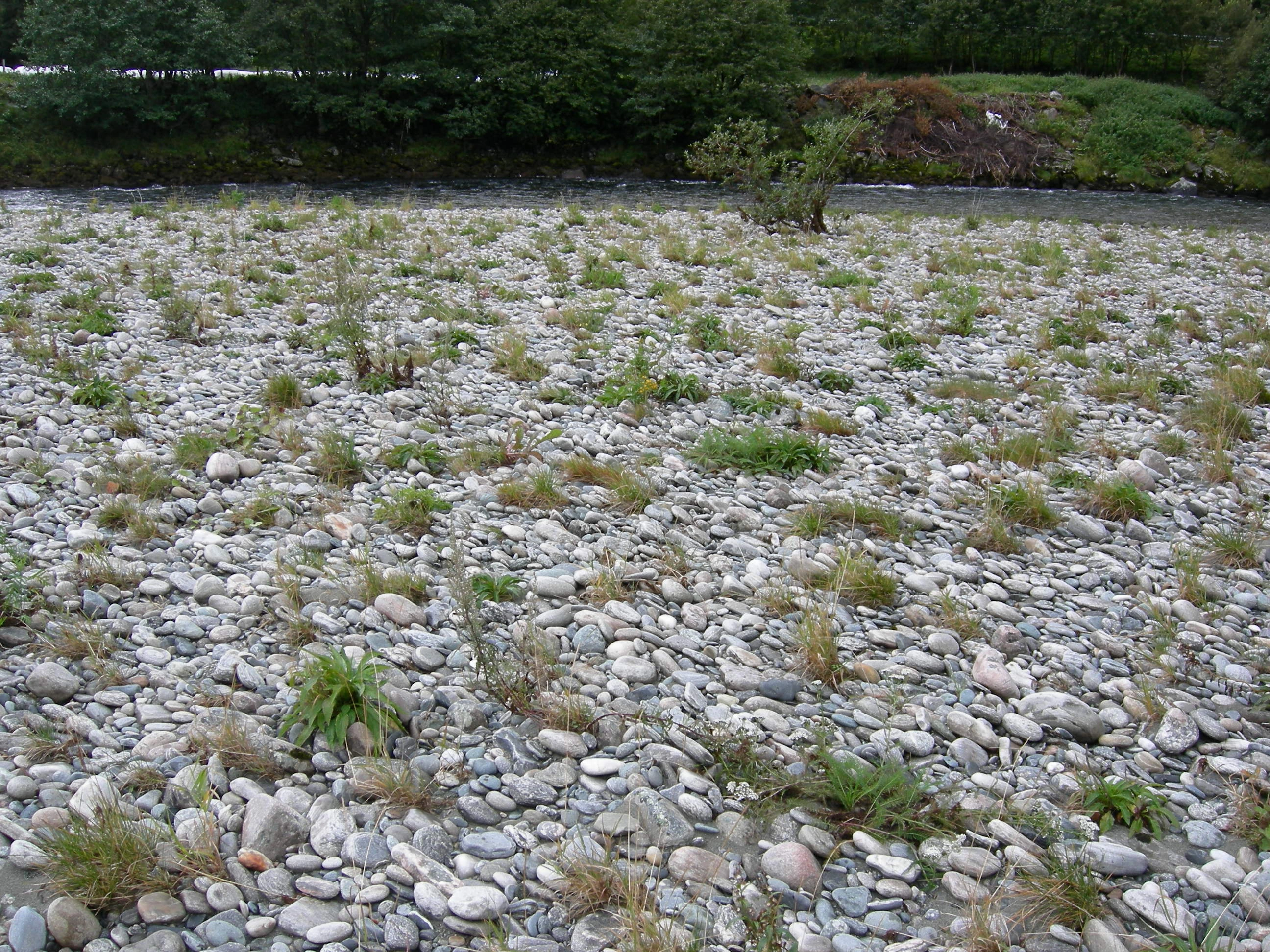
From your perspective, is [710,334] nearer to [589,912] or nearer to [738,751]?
[738,751]

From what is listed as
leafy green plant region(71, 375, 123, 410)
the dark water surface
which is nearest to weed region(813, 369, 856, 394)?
leafy green plant region(71, 375, 123, 410)

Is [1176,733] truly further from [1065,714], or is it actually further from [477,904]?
[477,904]

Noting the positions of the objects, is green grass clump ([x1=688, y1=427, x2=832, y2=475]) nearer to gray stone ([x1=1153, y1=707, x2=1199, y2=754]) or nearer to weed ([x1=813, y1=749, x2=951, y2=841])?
gray stone ([x1=1153, y1=707, x2=1199, y2=754])

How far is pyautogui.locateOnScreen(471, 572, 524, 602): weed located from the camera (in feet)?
15.6

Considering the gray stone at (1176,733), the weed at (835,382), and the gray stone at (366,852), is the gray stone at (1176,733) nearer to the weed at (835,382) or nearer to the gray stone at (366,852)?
the gray stone at (366,852)

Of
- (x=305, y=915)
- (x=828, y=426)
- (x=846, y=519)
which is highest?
(x=828, y=426)

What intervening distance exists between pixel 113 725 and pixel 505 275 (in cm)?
1009

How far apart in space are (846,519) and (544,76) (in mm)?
40639

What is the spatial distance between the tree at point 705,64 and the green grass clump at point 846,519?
38065 mm

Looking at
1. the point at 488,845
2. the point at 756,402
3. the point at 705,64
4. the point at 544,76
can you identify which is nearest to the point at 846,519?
the point at 756,402

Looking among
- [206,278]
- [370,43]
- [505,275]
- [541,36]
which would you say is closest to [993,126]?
[541,36]

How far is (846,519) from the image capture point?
5.88m

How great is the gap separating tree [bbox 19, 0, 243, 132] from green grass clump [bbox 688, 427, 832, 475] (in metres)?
36.4

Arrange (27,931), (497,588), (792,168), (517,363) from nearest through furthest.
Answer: (27,931) < (497,588) < (517,363) < (792,168)
